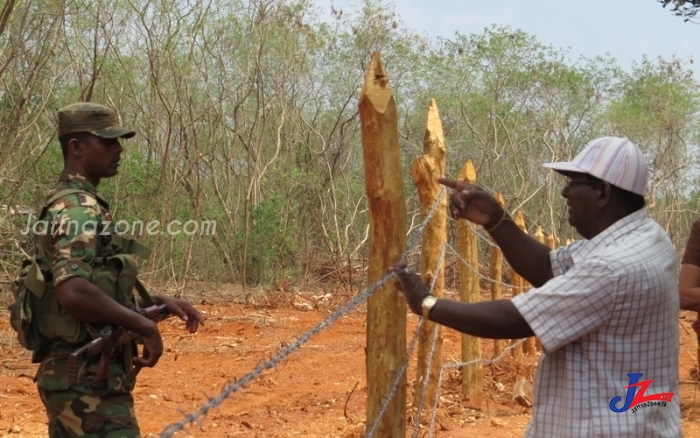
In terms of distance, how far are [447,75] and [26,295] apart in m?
21.0

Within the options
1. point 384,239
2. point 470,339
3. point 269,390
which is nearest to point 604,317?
point 384,239

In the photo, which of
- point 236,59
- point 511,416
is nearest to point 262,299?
point 236,59

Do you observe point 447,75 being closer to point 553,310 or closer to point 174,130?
point 174,130

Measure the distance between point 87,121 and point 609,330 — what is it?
1.85 metres

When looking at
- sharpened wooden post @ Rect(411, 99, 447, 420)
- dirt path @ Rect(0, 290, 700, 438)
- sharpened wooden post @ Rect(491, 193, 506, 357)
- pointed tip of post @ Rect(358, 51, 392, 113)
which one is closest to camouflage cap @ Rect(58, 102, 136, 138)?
pointed tip of post @ Rect(358, 51, 392, 113)

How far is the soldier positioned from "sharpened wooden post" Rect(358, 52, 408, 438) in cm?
89

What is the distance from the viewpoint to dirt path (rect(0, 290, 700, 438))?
5934 millimetres

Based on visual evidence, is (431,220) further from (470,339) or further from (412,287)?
(412,287)

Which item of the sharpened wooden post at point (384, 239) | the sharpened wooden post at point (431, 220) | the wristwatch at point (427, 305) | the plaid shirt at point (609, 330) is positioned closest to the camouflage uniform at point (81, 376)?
the sharpened wooden post at point (384, 239)

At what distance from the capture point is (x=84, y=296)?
246cm

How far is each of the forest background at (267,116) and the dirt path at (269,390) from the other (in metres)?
1.52

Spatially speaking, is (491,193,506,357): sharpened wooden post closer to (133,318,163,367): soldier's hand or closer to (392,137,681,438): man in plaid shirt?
(133,318,163,367): soldier's hand

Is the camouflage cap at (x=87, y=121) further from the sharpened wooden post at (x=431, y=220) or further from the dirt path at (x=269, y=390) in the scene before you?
the sharpened wooden post at (x=431, y=220)

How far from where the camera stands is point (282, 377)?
26.4 feet
